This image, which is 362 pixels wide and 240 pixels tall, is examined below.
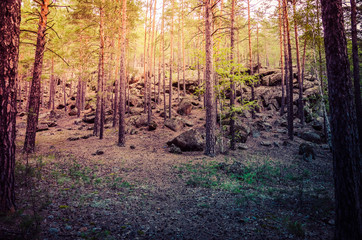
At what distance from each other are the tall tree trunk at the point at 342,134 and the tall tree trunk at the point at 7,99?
6909mm

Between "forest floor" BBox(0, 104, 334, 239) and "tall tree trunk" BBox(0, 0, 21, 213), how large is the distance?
48 centimetres

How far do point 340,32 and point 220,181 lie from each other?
21.0ft

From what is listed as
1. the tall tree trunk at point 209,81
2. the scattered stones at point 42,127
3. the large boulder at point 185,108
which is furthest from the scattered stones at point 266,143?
the scattered stones at point 42,127

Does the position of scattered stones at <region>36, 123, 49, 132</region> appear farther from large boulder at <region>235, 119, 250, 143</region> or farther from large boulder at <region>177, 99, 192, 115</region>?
large boulder at <region>235, 119, 250, 143</region>

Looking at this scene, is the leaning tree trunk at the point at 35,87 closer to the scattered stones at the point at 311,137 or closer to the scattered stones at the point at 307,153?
the scattered stones at the point at 307,153

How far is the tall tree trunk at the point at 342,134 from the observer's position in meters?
3.38

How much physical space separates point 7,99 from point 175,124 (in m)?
16.3

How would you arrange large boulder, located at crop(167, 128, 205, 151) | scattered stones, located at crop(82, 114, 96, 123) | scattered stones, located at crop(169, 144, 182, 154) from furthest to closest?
scattered stones, located at crop(82, 114, 96, 123)
large boulder, located at crop(167, 128, 205, 151)
scattered stones, located at crop(169, 144, 182, 154)

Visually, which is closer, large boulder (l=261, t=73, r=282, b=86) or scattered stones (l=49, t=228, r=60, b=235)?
scattered stones (l=49, t=228, r=60, b=235)

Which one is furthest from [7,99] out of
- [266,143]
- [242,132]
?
[266,143]

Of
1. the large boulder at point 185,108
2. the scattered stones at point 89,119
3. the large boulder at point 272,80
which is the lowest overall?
the scattered stones at point 89,119

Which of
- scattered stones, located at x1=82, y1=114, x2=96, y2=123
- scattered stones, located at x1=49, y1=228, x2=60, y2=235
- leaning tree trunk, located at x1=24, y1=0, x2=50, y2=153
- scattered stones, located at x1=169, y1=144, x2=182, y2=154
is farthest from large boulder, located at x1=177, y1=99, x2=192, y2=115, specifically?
scattered stones, located at x1=49, y1=228, x2=60, y2=235

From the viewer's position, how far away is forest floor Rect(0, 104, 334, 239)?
378 centimetres

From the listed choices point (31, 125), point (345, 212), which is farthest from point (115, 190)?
point (31, 125)
